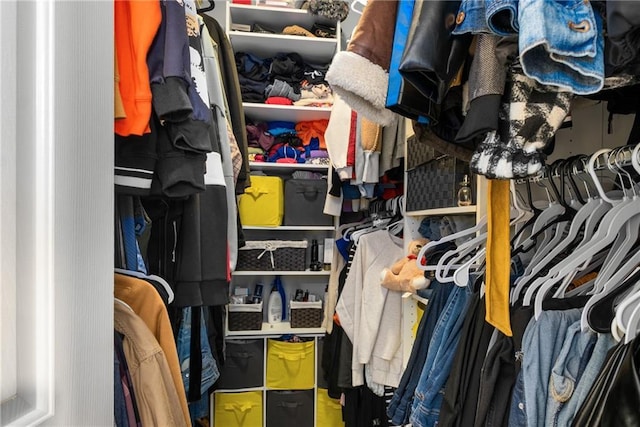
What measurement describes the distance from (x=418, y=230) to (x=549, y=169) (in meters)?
0.90

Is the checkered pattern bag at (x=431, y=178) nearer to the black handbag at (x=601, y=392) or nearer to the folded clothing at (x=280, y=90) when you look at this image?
the black handbag at (x=601, y=392)

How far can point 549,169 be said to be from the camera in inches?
35.3

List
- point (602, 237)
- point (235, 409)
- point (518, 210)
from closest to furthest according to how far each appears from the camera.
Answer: point (602, 237) → point (518, 210) → point (235, 409)

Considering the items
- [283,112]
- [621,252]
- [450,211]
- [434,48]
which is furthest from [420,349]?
[283,112]

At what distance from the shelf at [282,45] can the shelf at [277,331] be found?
164 cm

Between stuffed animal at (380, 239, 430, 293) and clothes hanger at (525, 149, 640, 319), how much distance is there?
0.59 metres

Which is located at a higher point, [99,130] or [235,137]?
[235,137]

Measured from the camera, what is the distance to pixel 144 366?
765 mm

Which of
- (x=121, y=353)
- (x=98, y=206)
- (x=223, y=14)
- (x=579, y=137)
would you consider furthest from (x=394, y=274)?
(x=223, y=14)

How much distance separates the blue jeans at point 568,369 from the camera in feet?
2.30

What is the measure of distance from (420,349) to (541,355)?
579 millimetres

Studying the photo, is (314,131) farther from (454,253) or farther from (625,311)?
(625,311)

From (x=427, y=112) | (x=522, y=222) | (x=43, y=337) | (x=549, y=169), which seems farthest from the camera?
(x=522, y=222)

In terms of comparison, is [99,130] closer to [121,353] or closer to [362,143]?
[121,353]
